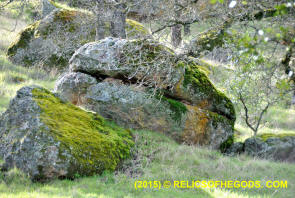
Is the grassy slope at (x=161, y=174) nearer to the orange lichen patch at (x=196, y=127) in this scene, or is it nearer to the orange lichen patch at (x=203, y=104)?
the orange lichen patch at (x=196, y=127)

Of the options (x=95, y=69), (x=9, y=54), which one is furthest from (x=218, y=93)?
(x=9, y=54)

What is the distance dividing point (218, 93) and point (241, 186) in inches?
169

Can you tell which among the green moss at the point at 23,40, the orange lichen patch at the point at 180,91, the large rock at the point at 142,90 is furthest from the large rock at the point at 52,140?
the green moss at the point at 23,40

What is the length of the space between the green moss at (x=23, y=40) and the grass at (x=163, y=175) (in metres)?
8.43

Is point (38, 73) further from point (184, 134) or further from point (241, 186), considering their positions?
point (241, 186)

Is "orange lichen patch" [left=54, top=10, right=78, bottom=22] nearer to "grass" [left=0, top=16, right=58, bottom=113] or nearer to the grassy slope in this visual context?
"grass" [left=0, top=16, right=58, bottom=113]

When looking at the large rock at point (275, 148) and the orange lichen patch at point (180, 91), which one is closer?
the large rock at point (275, 148)

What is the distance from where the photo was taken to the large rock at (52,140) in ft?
18.3

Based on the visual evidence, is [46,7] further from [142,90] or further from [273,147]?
[273,147]

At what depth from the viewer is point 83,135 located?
256 inches

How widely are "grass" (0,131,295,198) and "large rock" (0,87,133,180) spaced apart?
0.82 feet

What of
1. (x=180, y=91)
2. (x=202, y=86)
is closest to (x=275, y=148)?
(x=202, y=86)

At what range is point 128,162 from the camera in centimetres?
710

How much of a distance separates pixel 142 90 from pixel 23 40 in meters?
7.97
